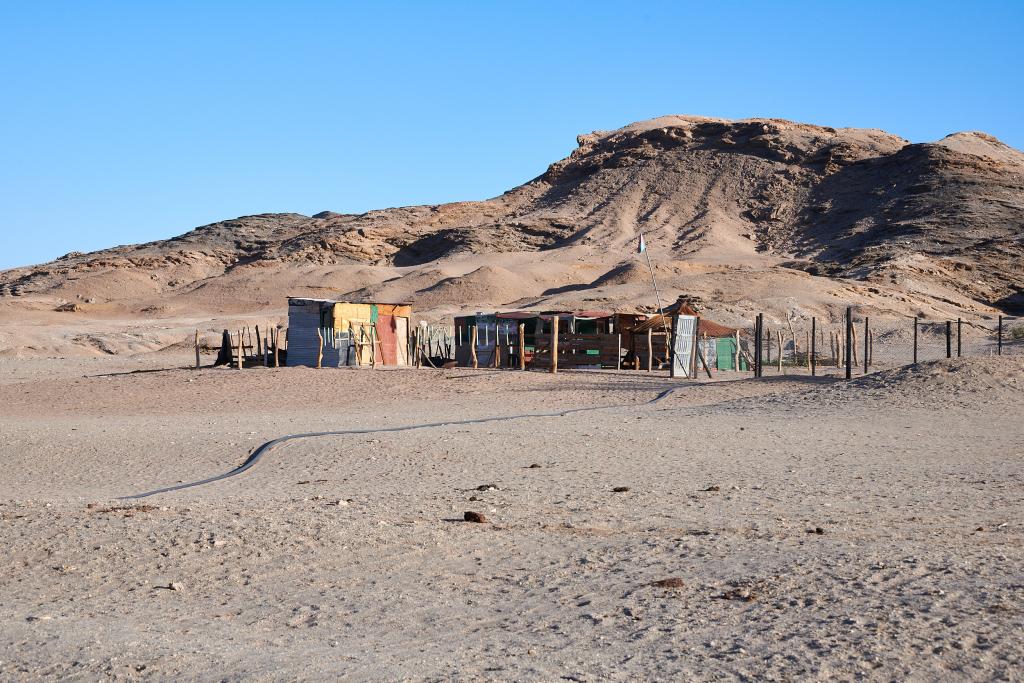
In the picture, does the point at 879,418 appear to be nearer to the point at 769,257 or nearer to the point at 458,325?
the point at 458,325

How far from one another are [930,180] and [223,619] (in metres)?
88.2

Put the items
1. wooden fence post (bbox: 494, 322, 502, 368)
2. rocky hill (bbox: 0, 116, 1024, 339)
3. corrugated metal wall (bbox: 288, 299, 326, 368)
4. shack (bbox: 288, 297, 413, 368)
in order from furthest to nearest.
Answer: rocky hill (bbox: 0, 116, 1024, 339) → wooden fence post (bbox: 494, 322, 502, 368) → corrugated metal wall (bbox: 288, 299, 326, 368) → shack (bbox: 288, 297, 413, 368)

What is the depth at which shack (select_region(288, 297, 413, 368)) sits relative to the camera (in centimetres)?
2872

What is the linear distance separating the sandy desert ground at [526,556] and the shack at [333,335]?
14.5m

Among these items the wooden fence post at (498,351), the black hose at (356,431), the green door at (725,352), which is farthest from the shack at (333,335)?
the black hose at (356,431)

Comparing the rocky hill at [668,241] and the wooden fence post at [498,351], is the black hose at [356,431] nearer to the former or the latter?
the wooden fence post at [498,351]

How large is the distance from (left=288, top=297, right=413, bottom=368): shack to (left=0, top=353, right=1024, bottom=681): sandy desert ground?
47.6ft

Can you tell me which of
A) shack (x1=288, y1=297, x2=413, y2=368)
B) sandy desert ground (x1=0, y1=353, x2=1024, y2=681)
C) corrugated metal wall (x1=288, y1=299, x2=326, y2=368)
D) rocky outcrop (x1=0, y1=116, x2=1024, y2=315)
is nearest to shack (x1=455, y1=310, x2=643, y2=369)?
shack (x1=288, y1=297, x2=413, y2=368)

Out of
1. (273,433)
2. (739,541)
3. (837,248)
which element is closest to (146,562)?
(739,541)

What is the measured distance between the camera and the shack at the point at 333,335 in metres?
28.7

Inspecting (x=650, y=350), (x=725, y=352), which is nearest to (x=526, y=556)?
(x=650, y=350)

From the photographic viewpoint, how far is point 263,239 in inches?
4149

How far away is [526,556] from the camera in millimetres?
6902

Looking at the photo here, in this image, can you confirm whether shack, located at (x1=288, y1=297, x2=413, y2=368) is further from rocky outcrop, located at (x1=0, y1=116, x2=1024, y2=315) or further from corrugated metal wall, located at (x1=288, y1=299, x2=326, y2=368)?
rocky outcrop, located at (x1=0, y1=116, x2=1024, y2=315)
